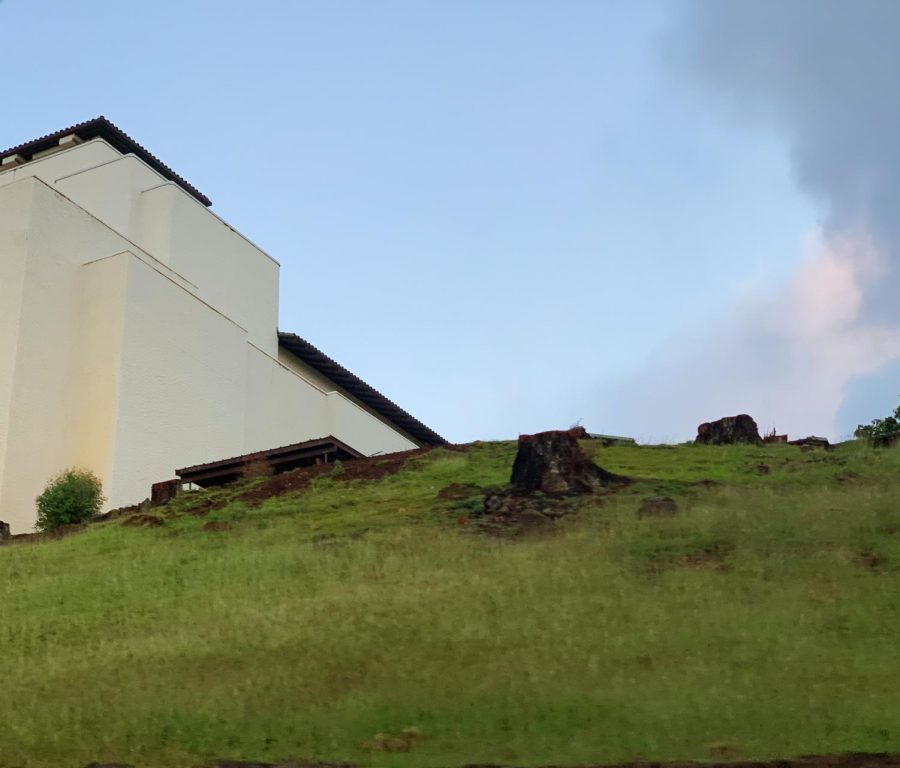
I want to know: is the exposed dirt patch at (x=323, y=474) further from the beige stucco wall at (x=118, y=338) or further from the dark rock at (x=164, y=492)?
the beige stucco wall at (x=118, y=338)

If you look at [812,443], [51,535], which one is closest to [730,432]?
[812,443]

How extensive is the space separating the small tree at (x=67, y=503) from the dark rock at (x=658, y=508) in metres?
13.9

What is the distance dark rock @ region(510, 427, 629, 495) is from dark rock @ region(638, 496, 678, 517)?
1.86m

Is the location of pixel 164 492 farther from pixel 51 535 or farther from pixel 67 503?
pixel 67 503

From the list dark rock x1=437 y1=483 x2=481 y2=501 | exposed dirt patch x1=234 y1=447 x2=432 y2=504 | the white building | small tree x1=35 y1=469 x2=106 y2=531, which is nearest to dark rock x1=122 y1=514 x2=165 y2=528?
exposed dirt patch x1=234 y1=447 x2=432 y2=504

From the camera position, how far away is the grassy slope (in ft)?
36.5

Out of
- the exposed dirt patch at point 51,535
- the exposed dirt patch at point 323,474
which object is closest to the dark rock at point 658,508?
the exposed dirt patch at point 323,474

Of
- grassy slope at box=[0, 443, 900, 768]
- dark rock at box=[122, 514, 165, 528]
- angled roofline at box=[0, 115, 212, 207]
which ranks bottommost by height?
grassy slope at box=[0, 443, 900, 768]

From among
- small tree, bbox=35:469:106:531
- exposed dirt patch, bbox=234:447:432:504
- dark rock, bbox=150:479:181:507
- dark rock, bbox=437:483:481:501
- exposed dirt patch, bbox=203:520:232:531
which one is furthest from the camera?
small tree, bbox=35:469:106:531

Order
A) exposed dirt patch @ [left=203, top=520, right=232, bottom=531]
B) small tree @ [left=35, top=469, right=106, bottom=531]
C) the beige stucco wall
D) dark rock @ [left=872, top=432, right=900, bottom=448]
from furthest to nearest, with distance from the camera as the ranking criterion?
the beige stucco wall → small tree @ [left=35, top=469, right=106, bottom=531] → dark rock @ [left=872, top=432, right=900, bottom=448] → exposed dirt patch @ [left=203, top=520, right=232, bottom=531]

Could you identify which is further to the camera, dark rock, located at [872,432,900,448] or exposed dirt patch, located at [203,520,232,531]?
dark rock, located at [872,432,900,448]

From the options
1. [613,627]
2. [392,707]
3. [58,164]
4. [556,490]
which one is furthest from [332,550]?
[58,164]

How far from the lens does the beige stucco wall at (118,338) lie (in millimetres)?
30797

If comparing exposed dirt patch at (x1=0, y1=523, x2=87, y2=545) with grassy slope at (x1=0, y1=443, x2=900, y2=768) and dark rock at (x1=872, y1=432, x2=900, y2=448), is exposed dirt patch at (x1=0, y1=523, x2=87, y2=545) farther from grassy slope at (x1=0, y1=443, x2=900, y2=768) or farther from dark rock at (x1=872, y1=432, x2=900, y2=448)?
dark rock at (x1=872, y1=432, x2=900, y2=448)
